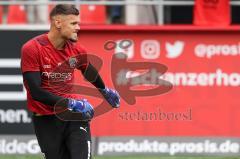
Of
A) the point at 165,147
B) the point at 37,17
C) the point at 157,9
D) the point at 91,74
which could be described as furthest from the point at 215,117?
the point at 91,74

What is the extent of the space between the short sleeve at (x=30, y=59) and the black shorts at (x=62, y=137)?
1.49 feet

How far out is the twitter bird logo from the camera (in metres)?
11.8

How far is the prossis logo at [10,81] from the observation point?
1166 centimetres

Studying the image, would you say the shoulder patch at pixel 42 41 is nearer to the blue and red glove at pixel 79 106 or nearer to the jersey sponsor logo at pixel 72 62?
the jersey sponsor logo at pixel 72 62

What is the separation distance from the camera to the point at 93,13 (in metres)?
12.1

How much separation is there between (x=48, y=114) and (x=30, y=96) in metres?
0.22

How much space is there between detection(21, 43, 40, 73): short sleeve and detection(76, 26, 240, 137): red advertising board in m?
4.63

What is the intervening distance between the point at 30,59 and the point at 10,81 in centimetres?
478

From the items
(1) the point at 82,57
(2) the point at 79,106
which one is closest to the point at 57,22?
(1) the point at 82,57

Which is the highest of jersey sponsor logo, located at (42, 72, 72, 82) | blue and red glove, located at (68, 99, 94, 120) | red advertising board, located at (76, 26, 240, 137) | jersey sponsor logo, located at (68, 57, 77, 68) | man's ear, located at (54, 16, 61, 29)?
man's ear, located at (54, 16, 61, 29)

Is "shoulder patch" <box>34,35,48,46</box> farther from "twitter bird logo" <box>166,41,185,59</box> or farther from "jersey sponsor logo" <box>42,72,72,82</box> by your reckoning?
"twitter bird logo" <box>166,41,185,59</box>

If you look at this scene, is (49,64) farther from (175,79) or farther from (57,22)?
(175,79)

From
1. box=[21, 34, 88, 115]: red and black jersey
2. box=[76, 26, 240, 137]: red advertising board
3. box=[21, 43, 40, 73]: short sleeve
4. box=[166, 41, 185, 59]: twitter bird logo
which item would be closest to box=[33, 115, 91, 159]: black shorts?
box=[21, 34, 88, 115]: red and black jersey

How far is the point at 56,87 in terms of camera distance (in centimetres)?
716
